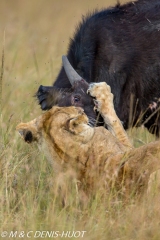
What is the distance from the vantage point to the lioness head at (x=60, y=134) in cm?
490

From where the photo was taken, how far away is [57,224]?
4367mm

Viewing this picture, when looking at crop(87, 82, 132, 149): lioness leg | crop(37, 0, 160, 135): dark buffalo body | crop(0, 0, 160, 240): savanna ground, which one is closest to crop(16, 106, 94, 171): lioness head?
crop(0, 0, 160, 240): savanna ground

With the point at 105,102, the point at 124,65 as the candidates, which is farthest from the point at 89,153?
the point at 124,65

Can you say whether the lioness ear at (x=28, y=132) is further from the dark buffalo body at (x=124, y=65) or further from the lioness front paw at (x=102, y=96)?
the dark buffalo body at (x=124, y=65)

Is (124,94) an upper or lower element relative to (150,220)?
lower

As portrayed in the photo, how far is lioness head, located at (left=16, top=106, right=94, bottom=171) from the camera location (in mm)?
4898

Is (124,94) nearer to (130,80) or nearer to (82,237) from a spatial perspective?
(130,80)

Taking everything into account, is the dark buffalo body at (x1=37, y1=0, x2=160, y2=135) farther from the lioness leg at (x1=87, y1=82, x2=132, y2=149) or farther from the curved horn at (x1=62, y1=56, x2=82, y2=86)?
the lioness leg at (x1=87, y1=82, x2=132, y2=149)

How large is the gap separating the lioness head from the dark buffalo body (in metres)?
1.53

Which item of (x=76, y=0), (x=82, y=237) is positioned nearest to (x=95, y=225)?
(x=82, y=237)

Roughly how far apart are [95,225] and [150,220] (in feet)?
1.22

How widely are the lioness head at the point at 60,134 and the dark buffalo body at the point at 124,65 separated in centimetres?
153

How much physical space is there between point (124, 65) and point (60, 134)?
2032 mm

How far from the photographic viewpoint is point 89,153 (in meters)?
5.00
